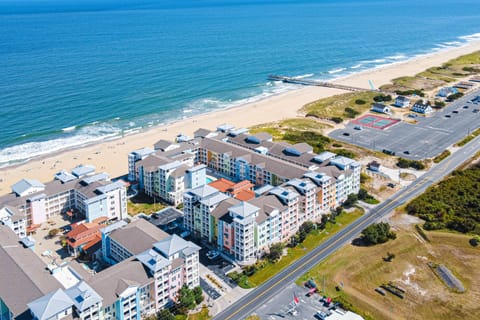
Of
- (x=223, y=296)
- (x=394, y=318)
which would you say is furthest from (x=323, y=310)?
(x=223, y=296)

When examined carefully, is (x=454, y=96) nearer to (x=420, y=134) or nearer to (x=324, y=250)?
(x=420, y=134)

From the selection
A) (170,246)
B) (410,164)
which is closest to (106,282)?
(170,246)

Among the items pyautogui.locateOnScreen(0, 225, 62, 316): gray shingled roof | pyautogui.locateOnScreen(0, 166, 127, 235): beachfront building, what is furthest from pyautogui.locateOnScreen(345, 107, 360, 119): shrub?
pyautogui.locateOnScreen(0, 225, 62, 316): gray shingled roof

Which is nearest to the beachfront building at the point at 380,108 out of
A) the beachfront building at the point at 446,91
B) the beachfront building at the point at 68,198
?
the beachfront building at the point at 446,91

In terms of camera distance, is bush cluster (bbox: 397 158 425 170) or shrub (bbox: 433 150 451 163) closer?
bush cluster (bbox: 397 158 425 170)

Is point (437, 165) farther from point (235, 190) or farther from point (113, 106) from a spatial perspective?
point (113, 106)

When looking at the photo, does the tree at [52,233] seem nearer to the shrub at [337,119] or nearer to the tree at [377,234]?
the tree at [377,234]

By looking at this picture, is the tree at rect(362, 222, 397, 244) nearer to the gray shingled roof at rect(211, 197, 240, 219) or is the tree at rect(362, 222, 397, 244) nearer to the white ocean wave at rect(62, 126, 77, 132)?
the gray shingled roof at rect(211, 197, 240, 219)
